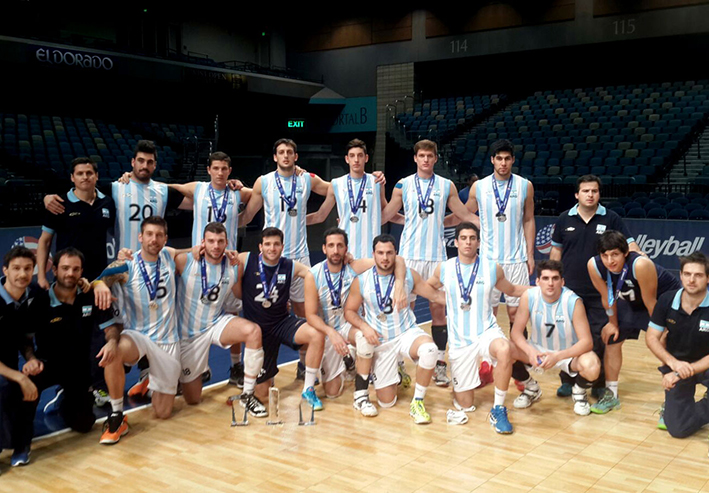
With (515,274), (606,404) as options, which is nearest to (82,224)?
(515,274)

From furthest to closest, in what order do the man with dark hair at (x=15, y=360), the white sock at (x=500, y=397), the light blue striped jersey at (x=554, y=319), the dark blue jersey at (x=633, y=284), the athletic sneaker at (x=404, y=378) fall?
the athletic sneaker at (x=404, y=378) → the light blue striped jersey at (x=554, y=319) → the dark blue jersey at (x=633, y=284) → the white sock at (x=500, y=397) → the man with dark hair at (x=15, y=360)

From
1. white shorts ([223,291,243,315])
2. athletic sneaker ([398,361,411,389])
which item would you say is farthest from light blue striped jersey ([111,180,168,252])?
athletic sneaker ([398,361,411,389])

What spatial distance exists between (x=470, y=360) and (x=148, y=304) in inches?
99.1

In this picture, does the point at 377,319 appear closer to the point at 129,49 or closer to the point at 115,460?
the point at 115,460

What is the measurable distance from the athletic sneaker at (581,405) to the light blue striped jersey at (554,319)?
1.28 ft

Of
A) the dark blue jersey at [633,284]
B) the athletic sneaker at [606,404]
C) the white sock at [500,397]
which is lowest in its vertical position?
the athletic sneaker at [606,404]

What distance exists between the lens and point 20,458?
4305mm

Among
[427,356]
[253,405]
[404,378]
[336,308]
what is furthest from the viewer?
[404,378]

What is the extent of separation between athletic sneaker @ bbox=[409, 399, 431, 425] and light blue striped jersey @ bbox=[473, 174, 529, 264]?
1.65 meters

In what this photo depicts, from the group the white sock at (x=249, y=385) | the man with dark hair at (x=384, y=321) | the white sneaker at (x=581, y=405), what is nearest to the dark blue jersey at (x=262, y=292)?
the white sock at (x=249, y=385)

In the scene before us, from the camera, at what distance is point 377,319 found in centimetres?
559

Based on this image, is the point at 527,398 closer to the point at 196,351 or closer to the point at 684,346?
the point at 684,346

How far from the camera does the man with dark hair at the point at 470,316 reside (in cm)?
526

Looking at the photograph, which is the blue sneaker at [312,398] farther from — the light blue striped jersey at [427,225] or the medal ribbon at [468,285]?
the light blue striped jersey at [427,225]
